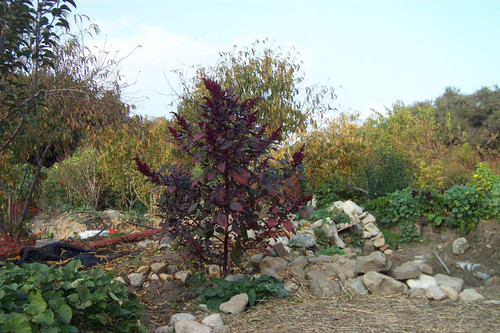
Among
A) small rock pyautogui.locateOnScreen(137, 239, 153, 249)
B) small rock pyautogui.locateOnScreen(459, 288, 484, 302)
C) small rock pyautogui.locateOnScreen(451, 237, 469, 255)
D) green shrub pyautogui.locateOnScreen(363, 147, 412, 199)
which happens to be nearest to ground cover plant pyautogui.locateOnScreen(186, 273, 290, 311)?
small rock pyautogui.locateOnScreen(459, 288, 484, 302)

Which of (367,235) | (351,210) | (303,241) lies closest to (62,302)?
(303,241)

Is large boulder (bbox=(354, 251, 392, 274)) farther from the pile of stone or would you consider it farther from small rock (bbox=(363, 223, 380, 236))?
small rock (bbox=(363, 223, 380, 236))

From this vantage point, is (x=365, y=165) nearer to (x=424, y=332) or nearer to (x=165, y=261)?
(x=165, y=261)

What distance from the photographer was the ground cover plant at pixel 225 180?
3.40m

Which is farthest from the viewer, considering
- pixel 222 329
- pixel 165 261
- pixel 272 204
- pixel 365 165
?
pixel 365 165

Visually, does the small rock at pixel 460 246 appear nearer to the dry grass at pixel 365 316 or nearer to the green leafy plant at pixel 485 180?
the green leafy plant at pixel 485 180

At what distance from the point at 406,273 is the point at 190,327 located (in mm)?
2008

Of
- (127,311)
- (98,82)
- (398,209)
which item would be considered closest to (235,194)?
(127,311)

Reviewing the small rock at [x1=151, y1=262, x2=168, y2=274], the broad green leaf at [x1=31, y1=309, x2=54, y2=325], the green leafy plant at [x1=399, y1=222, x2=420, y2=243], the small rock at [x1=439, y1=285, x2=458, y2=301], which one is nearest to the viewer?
the broad green leaf at [x1=31, y1=309, x2=54, y2=325]

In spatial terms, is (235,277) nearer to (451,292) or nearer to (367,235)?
(451,292)

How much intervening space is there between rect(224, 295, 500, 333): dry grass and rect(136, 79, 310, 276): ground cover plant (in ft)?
2.10

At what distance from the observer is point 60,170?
10836mm

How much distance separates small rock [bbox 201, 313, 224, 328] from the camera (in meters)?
3.04

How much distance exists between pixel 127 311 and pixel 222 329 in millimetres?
661
